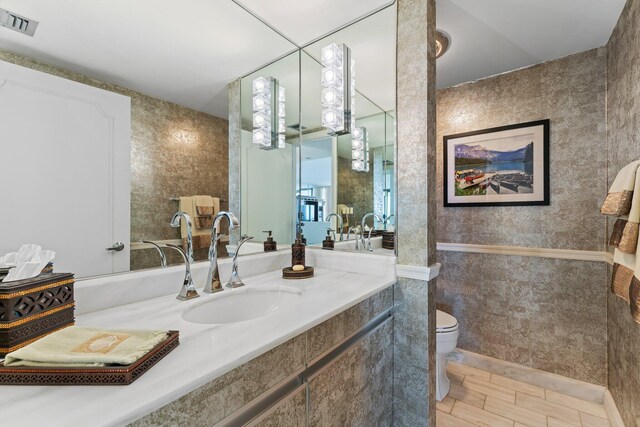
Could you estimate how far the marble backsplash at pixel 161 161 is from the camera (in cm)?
107

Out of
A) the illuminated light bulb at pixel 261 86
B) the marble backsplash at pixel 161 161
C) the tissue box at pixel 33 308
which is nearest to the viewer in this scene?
the tissue box at pixel 33 308

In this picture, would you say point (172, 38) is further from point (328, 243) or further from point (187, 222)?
point (328, 243)

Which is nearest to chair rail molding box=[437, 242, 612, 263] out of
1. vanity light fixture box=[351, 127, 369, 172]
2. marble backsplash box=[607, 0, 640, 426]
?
marble backsplash box=[607, 0, 640, 426]

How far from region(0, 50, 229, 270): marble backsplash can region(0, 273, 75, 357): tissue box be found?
13.0 inches

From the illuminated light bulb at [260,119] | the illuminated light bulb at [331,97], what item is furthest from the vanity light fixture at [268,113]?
the illuminated light bulb at [331,97]

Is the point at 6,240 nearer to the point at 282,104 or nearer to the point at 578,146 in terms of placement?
the point at 282,104

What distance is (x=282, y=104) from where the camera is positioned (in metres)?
1.92

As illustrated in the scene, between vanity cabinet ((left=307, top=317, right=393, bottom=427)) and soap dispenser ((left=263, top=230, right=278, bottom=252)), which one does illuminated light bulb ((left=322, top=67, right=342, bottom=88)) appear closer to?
soap dispenser ((left=263, top=230, right=278, bottom=252))

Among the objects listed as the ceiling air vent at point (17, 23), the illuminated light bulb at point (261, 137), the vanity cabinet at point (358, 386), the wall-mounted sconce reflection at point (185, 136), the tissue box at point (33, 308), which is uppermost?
the ceiling air vent at point (17, 23)

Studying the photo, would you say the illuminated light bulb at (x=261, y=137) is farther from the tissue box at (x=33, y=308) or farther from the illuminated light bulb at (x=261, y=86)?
the tissue box at (x=33, y=308)

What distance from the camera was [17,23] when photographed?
0.84 metres

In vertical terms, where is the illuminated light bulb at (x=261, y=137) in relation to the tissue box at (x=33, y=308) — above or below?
above

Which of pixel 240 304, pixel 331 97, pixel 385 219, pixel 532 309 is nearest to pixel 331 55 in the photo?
pixel 331 97

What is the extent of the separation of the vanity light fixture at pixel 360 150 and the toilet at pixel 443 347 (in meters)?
1.22
